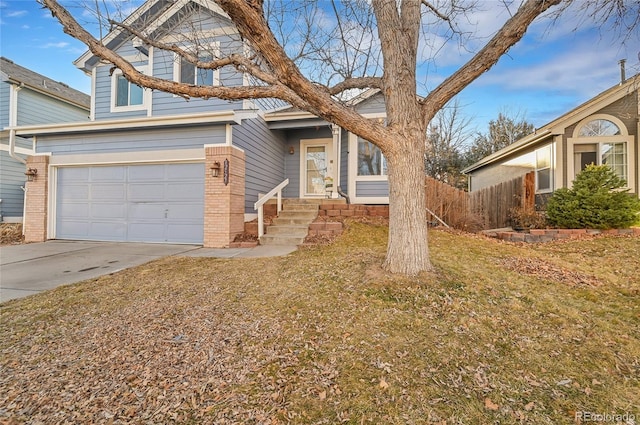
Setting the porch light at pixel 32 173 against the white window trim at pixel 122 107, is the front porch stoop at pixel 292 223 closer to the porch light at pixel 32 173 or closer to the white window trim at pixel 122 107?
the white window trim at pixel 122 107

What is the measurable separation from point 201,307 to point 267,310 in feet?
2.68

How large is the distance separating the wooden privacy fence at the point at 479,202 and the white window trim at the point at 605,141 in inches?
41.3

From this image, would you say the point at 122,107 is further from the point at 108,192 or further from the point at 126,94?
the point at 108,192

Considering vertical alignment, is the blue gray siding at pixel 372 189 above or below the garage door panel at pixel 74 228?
above

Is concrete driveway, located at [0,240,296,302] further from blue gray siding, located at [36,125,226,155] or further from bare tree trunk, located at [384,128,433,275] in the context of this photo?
bare tree trunk, located at [384,128,433,275]

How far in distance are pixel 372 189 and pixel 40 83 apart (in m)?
14.6

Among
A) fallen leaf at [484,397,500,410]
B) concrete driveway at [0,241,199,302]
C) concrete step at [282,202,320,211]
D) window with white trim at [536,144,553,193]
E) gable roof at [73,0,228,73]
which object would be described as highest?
gable roof at [73,0,228,73]

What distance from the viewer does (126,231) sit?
829 cm

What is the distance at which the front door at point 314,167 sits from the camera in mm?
10539

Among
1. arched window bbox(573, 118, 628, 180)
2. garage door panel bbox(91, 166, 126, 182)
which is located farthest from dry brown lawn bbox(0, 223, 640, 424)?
arched window bbox(573, 118, 628, 180)

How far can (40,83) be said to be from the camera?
12727 mm

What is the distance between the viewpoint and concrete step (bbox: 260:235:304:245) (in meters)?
7.27

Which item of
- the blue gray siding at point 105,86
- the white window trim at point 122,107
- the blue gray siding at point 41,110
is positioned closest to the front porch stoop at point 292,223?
the white window trim at point 122,107

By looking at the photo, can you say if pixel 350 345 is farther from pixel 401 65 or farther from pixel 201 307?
pixel 401 65
